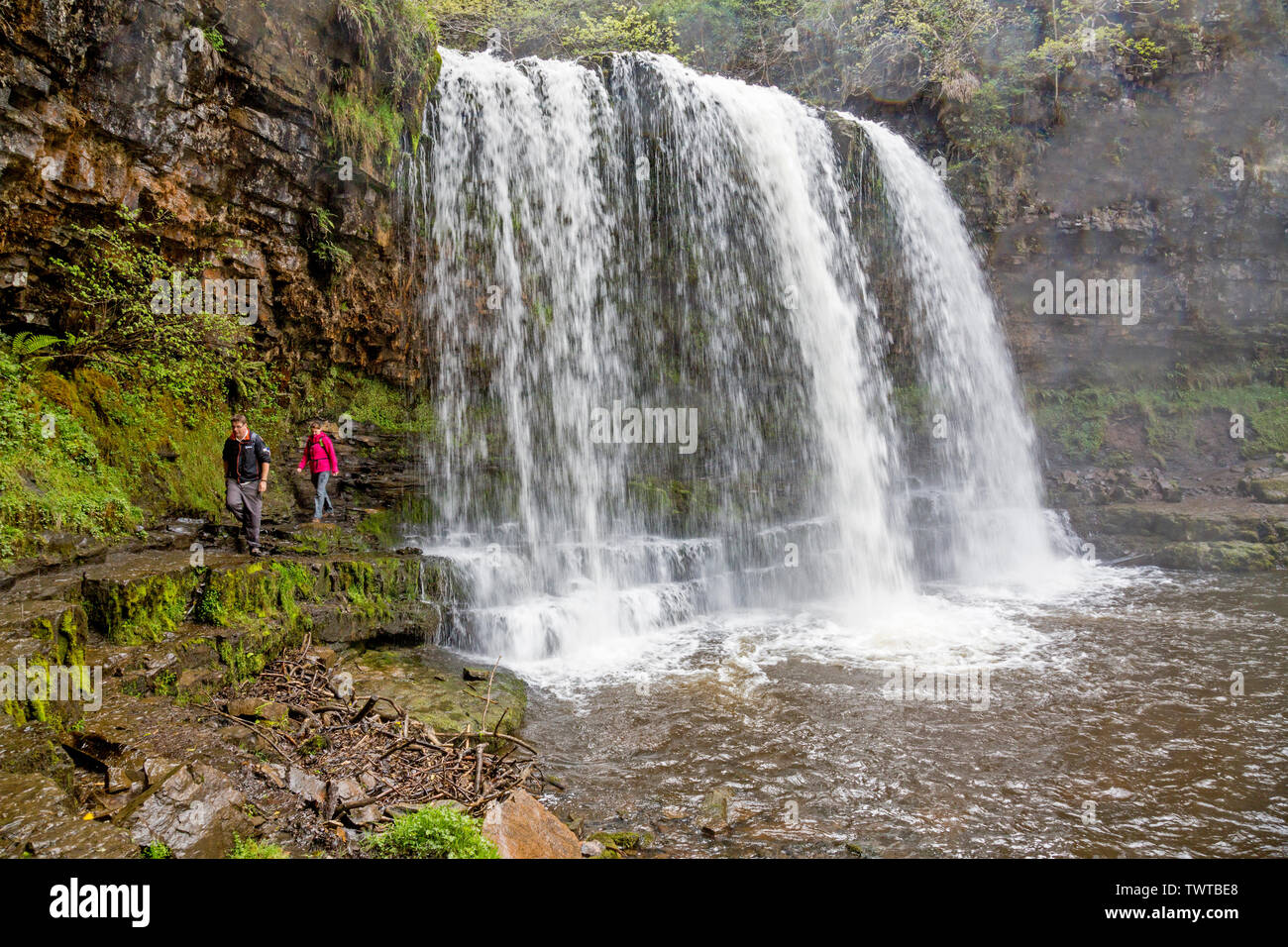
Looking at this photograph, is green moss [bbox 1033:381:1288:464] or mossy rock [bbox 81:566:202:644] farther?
green moss [bbox 1033:381:1288:464]

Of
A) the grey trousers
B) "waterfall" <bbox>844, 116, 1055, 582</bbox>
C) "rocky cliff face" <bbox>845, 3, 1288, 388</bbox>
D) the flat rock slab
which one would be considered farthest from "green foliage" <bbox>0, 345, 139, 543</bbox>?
"rocky cliff face" <bbox>845, 3, 1288, 388</bbox>

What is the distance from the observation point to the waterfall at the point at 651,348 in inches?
445

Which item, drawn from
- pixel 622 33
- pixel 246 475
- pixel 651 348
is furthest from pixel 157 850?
pixel 622 33

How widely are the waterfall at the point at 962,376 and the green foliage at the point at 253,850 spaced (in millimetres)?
13754

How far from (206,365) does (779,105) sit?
37.3 feet

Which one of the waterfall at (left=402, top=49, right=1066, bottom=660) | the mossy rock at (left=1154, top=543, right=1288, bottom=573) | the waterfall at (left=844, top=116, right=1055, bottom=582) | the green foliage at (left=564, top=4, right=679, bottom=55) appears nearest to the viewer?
the waterfall at (left=402, top=49, right=1066, bottom=660)

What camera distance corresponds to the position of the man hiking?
7.84 metres

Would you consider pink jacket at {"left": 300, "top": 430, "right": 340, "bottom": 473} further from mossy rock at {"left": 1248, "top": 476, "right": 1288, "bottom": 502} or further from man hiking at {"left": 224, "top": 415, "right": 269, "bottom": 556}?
mossy rock at {"left": 1248, "top": 476, "right": 1288, "bottom": 502}

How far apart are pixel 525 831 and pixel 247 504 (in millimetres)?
5886

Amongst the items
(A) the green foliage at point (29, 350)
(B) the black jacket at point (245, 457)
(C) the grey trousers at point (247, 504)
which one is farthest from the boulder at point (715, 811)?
(A) the green foliage at point (29, 350)

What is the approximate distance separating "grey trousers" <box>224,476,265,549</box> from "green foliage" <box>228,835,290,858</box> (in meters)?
5.06
